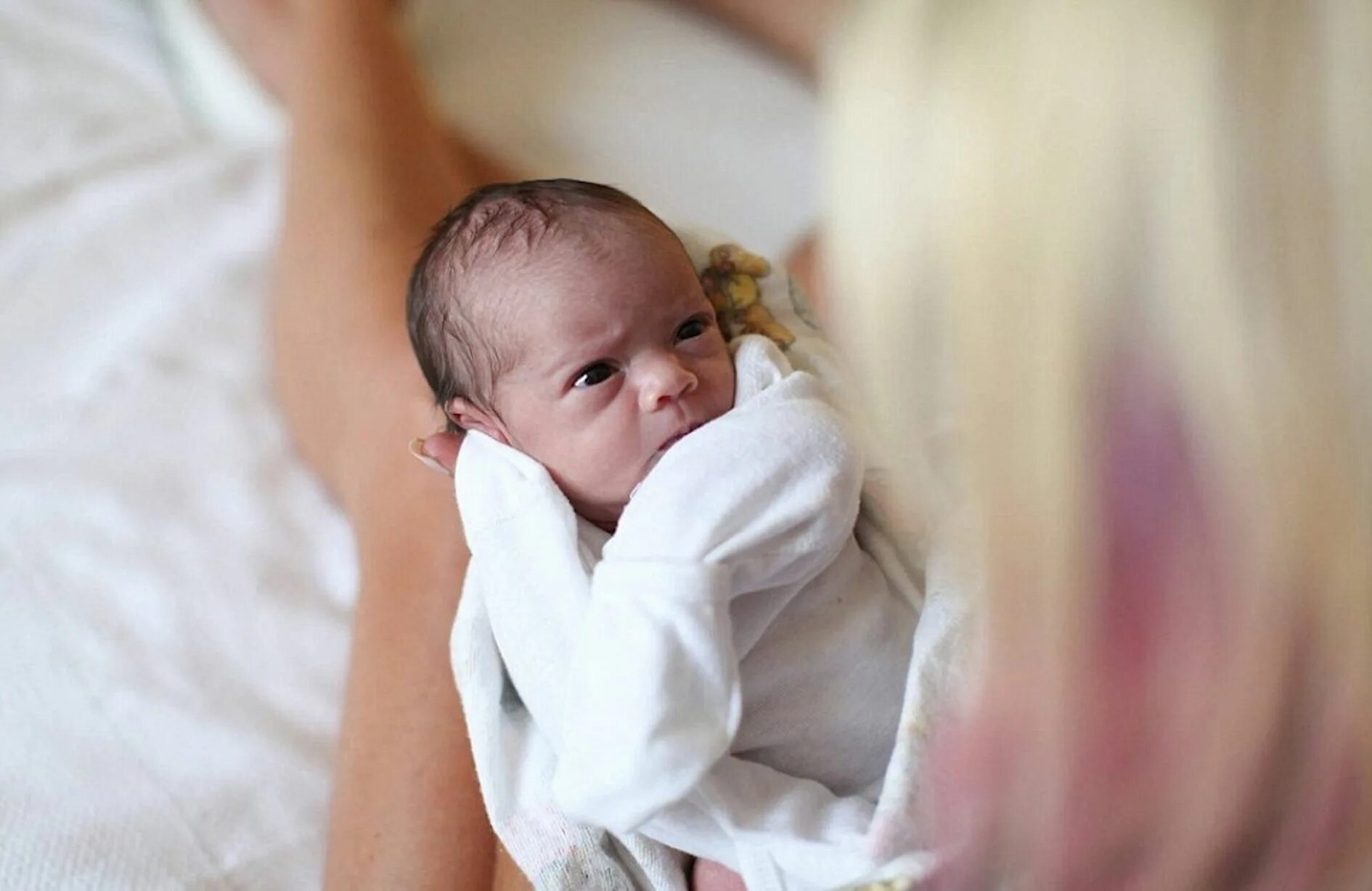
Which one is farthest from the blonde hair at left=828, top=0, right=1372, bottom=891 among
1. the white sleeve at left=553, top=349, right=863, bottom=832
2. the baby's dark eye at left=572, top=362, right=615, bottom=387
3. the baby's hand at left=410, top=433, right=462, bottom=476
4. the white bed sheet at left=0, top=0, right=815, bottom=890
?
the white bed sheet at left=0, top=0, right=815, bottom=890

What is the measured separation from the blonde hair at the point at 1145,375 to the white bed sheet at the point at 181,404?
0.59 metres

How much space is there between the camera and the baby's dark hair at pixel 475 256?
2.23ft

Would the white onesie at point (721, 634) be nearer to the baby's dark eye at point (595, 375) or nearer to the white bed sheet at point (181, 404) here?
the baby's dark eye at point (595, 375)

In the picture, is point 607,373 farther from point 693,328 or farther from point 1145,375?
point 1145,375

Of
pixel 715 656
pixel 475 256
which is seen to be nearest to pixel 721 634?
pixel 715 656

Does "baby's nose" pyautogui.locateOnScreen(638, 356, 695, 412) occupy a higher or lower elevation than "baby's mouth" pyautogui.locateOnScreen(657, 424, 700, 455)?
higher

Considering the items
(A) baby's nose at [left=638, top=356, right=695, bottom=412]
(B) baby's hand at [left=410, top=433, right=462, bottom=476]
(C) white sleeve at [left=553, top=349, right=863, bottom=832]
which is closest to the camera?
(C) white sleeve at [left=553, top=349, right=863, bottom=832]

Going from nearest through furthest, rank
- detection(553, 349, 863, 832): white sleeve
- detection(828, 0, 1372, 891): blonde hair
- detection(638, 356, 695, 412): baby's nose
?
detection(828, 0, 1372, 891): blonde hair < detection(553, 349, 863, 832): white sleeve < detection(638, 356, 695, 412): baby's nose

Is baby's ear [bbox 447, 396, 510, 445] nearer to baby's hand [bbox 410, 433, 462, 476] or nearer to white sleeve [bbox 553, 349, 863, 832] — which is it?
baby's hand [bbox 410, 433, 462, 476]

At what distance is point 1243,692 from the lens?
0.43 m

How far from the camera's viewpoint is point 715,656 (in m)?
0.54

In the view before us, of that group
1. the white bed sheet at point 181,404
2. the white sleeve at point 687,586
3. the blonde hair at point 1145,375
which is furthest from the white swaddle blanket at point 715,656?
the white bed sheet at point 181,404

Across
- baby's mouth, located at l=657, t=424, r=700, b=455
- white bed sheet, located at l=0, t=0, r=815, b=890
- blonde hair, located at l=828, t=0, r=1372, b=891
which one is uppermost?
blonde hair, located at l=828, t=0, r=1372, b=891

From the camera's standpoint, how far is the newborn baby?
0.56 metres
